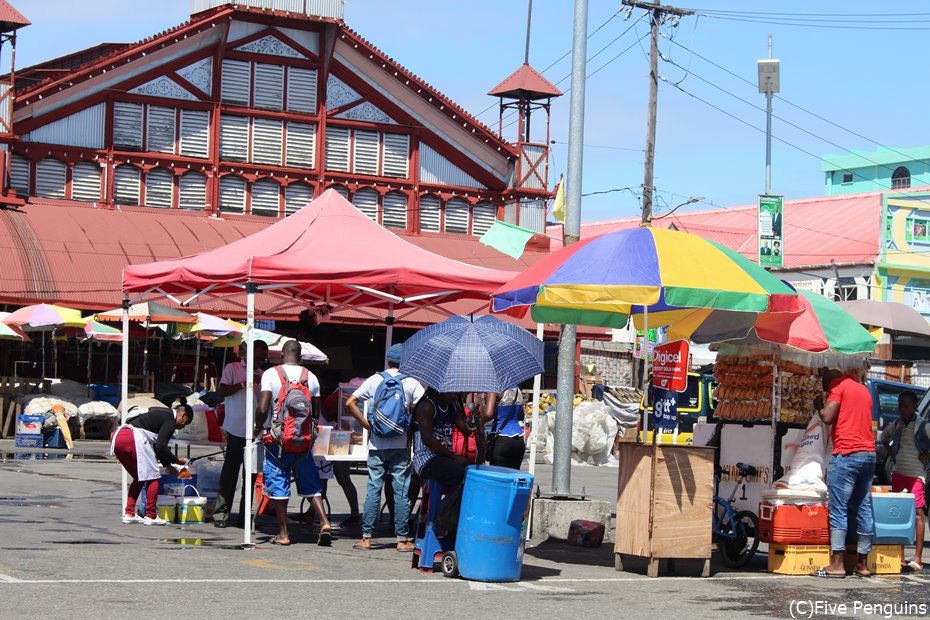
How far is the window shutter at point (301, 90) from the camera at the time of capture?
35.2 metres

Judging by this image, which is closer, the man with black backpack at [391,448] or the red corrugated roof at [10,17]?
the man with black backpack at [391,448]

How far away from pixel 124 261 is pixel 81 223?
71.3 inches

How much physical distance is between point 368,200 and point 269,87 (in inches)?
154

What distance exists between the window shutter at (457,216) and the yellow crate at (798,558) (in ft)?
84.0

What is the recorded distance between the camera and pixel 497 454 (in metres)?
14.8

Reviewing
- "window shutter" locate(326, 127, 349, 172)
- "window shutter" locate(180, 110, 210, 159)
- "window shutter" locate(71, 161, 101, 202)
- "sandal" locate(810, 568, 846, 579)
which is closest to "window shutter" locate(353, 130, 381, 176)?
"window shutter" locate(326, 127, 349, 172)

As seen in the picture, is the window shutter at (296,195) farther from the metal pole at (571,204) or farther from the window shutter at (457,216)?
the metal pole at (571,204)

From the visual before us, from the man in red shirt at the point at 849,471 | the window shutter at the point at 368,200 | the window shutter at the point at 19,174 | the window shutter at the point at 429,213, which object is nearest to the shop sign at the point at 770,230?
the window shutter at the point at 429,213

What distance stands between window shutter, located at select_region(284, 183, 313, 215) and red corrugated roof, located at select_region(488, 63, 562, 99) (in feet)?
18.5

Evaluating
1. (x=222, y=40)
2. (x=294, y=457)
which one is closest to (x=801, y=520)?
(x=294, y=457)

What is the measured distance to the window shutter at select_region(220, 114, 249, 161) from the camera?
113 ft

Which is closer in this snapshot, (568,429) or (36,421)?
(568,429)

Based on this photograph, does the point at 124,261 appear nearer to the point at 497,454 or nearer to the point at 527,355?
the point at 497,454

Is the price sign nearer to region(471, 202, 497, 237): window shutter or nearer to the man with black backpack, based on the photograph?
region(471, 202, 497, 237): window shutter
